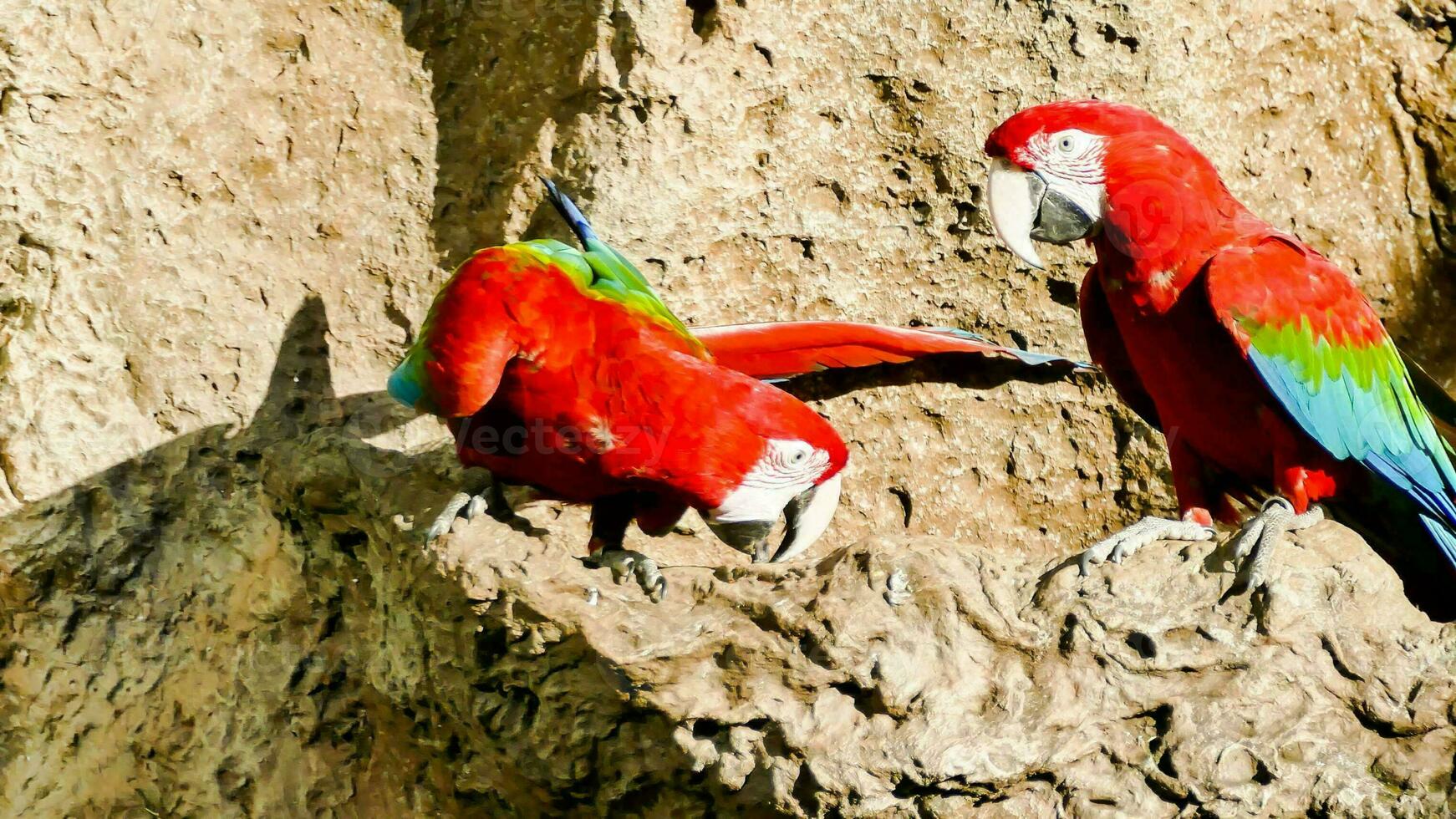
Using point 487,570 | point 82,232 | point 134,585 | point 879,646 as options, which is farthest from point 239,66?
point 879,646

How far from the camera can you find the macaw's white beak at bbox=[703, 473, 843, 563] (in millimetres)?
2828

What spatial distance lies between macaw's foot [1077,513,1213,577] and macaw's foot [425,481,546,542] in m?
1.12

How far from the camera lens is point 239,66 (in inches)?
129

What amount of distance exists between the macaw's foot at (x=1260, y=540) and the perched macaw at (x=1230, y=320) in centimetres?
22

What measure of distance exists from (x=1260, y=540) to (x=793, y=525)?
0.98 m

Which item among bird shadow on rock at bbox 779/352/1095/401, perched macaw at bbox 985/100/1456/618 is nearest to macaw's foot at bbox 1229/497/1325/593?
perched macaw at bbox 985/100/1456/618

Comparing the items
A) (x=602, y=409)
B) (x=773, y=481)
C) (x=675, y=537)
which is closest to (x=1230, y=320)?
(x=773, y=481)

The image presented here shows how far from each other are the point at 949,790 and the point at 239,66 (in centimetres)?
236

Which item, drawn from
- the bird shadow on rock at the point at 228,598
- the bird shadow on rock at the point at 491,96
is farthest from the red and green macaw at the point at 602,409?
the bird shadow on rock at the point at 491,96

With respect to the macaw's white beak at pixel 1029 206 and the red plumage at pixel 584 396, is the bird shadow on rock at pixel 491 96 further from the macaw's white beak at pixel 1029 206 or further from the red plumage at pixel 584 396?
the macaw's white beak at pixel 1029 206

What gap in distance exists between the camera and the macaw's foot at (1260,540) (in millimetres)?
2268

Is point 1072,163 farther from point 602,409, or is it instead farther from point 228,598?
point 228,598

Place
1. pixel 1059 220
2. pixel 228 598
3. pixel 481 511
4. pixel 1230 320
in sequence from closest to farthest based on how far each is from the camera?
pixel 1230 320 → pixel 1059 220 → pixel 481 511 → pixel 228 598

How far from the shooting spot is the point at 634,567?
2711 millimetres
